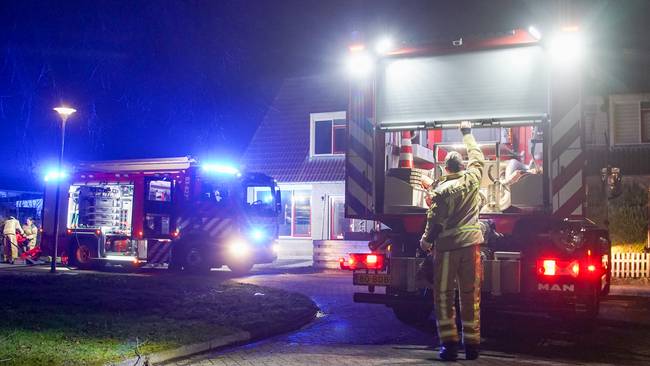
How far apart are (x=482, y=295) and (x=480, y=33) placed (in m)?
Result: 3.19

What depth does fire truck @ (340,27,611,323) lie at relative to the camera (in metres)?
6.47

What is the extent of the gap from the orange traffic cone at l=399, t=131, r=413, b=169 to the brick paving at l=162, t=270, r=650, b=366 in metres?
2.19

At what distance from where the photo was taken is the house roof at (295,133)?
2220cm

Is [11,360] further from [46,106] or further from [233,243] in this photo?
[46,106]

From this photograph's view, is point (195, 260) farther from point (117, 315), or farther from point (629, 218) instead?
point (629, 218)

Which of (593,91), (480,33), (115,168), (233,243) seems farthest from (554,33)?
(593,91)

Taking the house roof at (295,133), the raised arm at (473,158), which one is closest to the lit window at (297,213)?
the house roof at (295,133)

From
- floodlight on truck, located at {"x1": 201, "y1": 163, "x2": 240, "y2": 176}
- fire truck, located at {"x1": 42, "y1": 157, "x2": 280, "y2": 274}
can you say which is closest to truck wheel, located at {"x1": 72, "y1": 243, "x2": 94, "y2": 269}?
fire truck, located at {"x1": 42, "y1": 157, "x2": 280, "y2": 274}

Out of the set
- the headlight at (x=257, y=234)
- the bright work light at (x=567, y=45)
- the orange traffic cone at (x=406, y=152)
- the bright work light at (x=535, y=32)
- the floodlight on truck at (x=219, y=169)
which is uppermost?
the bright work light at (x=535, y=32)

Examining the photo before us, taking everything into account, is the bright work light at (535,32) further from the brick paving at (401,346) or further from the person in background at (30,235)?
the person in background at (30,235)

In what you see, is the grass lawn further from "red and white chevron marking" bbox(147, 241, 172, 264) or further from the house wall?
the house wall

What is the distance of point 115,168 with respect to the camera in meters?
16.9

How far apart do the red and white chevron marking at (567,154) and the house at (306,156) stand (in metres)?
14.1

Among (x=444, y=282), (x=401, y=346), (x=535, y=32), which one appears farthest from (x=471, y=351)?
(x=535, y=32)
